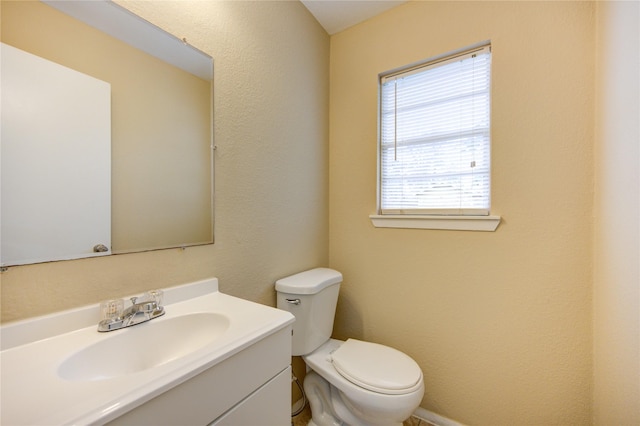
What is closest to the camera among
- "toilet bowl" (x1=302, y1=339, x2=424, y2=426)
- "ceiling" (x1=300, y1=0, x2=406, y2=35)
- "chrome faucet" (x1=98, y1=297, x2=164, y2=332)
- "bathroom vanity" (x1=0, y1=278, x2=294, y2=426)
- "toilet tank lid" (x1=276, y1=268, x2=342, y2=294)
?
"bathroom vanity" (x1=0, y1=278, x2=294, y2=426)

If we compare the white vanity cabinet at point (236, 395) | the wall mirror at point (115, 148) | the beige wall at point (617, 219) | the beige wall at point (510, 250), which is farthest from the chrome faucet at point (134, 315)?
the beige wall at point (617, 219)

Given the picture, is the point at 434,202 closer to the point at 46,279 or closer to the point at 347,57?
the point at 347,57

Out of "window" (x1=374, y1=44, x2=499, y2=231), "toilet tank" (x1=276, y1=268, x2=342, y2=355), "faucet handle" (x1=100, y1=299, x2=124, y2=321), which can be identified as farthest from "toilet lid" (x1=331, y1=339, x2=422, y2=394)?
"faucet handle" (x1=100, y1=299, x2=124, y2=321)

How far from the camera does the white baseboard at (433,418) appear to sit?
54.5 inches

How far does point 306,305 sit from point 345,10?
5.93ft

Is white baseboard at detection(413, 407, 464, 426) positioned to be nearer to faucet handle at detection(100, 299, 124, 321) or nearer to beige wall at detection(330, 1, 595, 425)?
beige wall at detection(330, 1, 595, 425)

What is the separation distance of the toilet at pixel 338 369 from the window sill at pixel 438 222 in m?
0.46

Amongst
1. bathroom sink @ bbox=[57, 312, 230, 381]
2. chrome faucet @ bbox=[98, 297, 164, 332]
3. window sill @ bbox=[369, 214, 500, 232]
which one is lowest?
bathroom sink @ bbox=[57, 312, 230, 381]

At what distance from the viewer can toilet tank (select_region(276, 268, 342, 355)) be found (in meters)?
1.29

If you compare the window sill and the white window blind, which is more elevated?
the white window blind

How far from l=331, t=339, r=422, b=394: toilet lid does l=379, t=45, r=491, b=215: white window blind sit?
2.69 feet

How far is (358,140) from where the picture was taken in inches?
67.1

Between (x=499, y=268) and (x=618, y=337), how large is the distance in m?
0.44

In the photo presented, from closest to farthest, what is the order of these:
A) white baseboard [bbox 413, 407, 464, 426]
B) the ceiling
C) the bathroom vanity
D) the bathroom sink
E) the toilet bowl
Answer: the bathroom vanity < the bathroom sink < the toilet bowl < white baseboard [bbox 413, 407, 464, 426] < the ceiling
